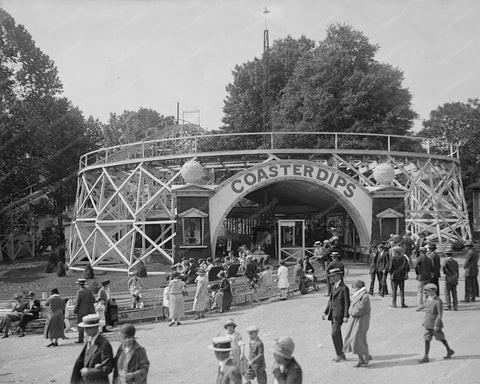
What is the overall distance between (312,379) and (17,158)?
34942 millimetres

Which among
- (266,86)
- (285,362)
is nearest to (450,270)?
(285,362)

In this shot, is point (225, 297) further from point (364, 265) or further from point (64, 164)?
point (64, 164)

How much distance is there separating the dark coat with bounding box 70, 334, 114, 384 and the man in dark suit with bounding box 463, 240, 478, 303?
11.2 m

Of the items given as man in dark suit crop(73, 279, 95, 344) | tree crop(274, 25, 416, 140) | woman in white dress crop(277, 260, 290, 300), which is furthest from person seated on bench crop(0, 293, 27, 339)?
tree crop(274, 25, 416, 140)

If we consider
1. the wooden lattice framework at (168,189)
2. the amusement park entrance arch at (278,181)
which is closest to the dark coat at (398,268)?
the amusement park entrance arch at (278,181)

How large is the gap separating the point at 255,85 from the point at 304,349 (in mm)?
45432

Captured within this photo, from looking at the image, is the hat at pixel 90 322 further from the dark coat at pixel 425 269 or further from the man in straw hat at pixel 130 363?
the dark coat at pixel 425 269

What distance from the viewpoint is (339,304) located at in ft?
33.6

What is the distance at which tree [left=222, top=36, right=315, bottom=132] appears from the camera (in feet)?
175

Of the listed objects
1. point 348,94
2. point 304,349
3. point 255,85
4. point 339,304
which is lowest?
point 304,349

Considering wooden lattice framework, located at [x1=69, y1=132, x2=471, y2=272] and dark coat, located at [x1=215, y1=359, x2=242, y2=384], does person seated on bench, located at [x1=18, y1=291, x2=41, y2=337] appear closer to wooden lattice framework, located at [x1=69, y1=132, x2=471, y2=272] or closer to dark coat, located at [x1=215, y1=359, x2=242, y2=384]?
wooden lattice framework, located at [x1=69, y1=132, x2=471, y2=272]

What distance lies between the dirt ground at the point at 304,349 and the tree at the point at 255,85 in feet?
124

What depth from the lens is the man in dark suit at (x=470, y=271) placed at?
14625mm

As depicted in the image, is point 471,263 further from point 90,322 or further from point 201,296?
point 90,322
